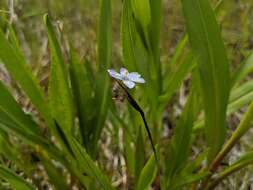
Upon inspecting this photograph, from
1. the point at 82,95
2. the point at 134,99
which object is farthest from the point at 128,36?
the point at 82,95

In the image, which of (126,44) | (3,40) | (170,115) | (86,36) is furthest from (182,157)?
(86,36)

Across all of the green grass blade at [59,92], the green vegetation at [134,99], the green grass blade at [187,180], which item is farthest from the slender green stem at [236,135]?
the green grass blade at [59,92]

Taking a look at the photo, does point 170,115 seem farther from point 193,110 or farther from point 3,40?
point 3,40

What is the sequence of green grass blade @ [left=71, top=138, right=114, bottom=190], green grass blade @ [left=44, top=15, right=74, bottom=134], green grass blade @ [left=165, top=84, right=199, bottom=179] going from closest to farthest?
green grass blade @ [left=71, top=138, right=114, bottom=190]
green grass blade @ [left=44, top=15, right=74, bottom=134]
green grass blade @ [left=165, top=84, right=199, bottom=179]

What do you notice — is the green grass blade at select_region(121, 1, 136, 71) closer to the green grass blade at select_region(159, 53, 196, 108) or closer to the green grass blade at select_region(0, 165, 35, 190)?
the green grass blade at select_region(159, 53, 196, 108)

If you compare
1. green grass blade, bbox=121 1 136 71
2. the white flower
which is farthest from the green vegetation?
the white flower

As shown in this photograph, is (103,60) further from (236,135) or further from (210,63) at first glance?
(236,135)

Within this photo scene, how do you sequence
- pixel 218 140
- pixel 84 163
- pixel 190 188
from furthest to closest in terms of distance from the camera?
1. pixel 190 188
2. pixel 218 140
3. pixel 84 163
